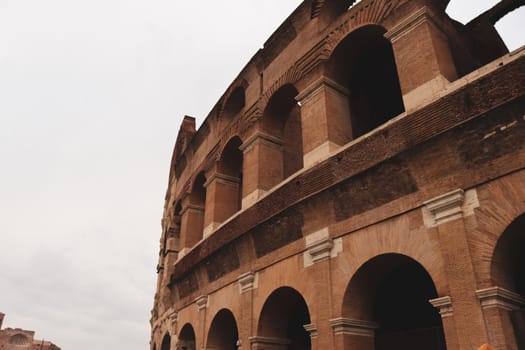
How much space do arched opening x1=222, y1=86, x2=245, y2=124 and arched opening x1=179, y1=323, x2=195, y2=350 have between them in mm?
5383

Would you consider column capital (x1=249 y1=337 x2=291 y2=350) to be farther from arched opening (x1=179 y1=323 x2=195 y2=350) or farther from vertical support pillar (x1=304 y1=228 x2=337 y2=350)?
arched opening (x1=179 y1=323 x2=195 y2=350)

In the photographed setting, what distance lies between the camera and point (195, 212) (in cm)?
1267

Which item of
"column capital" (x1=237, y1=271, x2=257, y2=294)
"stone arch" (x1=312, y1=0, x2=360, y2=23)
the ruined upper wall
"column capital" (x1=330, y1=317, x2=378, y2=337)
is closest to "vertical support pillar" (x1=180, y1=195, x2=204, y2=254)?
the ruined upper wall

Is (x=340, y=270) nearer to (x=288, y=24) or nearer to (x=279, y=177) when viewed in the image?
(x=279, y=177)

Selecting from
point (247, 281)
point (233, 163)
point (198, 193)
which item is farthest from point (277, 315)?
point (198, 193)

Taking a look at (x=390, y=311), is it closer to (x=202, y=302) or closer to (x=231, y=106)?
(x=202, y=302)

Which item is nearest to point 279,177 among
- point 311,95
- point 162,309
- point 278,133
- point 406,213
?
point 278,133

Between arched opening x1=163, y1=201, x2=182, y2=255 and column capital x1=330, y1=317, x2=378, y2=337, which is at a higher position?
arched opening x1=163, y1=201, x2=182, y2=255

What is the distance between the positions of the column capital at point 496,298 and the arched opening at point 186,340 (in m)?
7.89

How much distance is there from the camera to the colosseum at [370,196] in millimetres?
4809

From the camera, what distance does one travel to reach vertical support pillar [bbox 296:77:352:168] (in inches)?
288

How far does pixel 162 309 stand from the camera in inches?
530

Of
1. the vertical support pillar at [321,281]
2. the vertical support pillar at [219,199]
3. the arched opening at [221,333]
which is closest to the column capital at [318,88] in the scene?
the vertical support pillar at [321,281]

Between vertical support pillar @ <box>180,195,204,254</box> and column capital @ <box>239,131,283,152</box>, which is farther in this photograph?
vertical support pillar @ <box>180,195,204,254</box>
